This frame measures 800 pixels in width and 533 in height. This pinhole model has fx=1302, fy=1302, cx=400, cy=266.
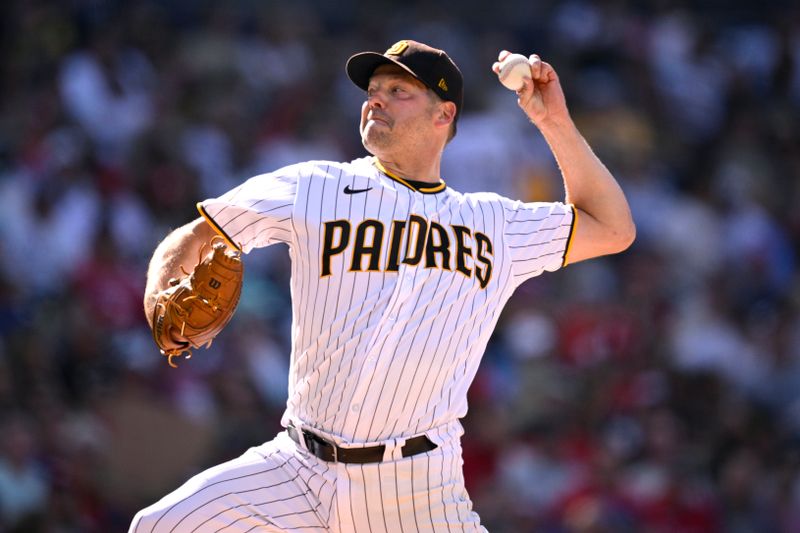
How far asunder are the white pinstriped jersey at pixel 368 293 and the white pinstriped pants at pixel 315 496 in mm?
111

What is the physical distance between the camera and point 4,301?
23.4 feet

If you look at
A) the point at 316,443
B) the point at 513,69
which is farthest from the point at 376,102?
the point at 316,443

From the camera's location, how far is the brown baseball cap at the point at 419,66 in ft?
13.4

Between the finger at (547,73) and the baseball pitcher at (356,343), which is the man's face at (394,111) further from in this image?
the finger at (547,73)

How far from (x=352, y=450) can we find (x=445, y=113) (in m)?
1.16

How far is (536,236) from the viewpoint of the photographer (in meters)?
4.16

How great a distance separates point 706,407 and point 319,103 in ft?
11.0

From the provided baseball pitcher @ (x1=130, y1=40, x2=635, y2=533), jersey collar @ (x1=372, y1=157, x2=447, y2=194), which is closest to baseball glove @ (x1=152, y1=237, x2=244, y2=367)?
baseball pitcher @ (x1=130, y1=40, x2=635, y2=533)

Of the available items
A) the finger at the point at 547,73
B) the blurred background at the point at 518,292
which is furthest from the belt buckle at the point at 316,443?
the blurred background at the point at 518,292

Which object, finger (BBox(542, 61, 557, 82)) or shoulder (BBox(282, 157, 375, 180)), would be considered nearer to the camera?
shoulder (BBox(282, 157, 375, 180))

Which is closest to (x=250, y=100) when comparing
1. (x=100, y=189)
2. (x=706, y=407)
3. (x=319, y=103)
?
(x=319, y=103)

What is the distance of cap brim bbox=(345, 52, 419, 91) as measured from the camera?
4094 millimetres

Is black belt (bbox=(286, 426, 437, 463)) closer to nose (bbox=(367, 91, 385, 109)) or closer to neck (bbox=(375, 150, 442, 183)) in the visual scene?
neck (bbox=(375, 150, 442, 183))

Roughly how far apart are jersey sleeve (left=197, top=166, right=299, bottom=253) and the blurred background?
330 cm
